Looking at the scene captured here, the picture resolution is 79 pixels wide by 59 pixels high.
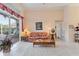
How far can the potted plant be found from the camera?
175 inches

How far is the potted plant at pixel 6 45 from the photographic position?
4.46m

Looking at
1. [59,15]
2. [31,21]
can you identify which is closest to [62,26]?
[59,15]

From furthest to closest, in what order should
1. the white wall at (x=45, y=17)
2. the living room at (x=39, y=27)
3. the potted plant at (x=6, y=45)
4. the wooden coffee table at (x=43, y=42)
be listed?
the wooden coffee table at (x=43, y=42), the white wall at (x=45, y=17), the living room at (x=39, y=27), the potted plant at (x=6, y=45)

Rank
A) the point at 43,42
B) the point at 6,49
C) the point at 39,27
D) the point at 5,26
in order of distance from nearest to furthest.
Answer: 1. the point at 6,49
2. the point at 5,26
3. the point at 39,27
4. the point at 43,42

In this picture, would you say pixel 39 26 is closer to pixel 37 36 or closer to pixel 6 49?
pixel 37 36

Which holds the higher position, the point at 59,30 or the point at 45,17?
the point at 45,17

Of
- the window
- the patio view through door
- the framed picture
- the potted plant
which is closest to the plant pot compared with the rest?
the potted plant

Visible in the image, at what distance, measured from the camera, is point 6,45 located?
15.0ft

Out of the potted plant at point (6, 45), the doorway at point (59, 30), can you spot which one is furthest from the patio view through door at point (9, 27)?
the doorway at point (59, 30)

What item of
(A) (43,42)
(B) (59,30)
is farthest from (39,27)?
(A) (43,42)

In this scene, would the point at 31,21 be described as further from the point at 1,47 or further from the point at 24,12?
the point at 1,47

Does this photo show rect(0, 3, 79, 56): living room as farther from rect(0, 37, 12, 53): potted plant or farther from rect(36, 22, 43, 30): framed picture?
rect(0, 37, 12, 53): potted plant

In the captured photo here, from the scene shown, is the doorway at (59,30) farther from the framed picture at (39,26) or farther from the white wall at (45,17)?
the framed picture at (39,26)

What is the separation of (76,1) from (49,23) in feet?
5.41
